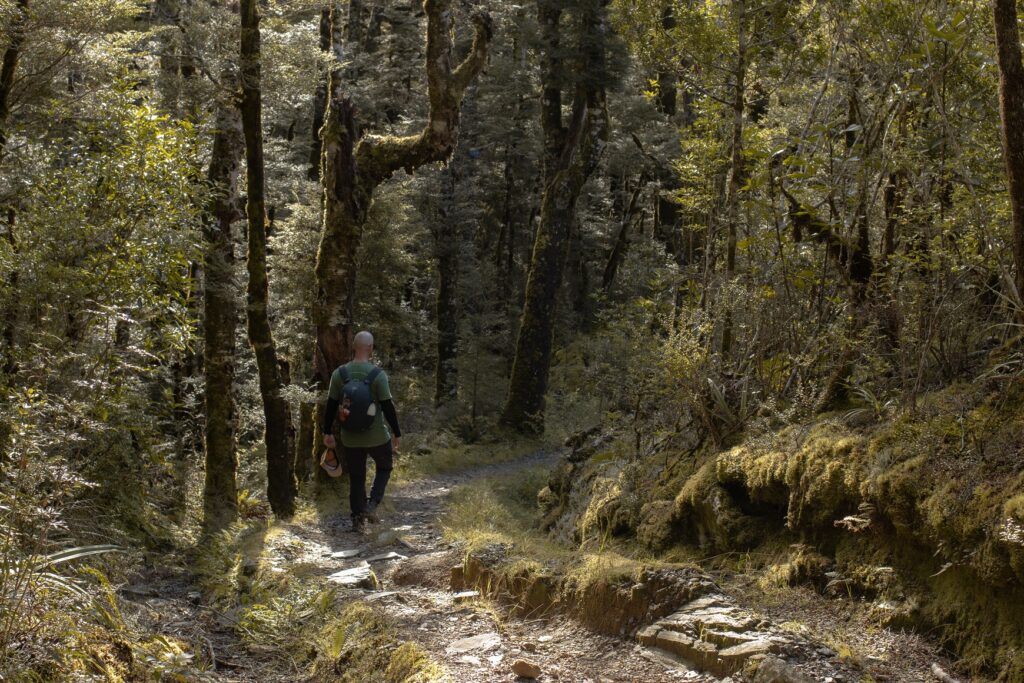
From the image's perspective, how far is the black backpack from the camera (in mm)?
9000

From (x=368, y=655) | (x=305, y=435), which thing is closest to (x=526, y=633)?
(x=368, y=655)

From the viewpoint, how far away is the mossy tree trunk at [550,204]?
19109mm

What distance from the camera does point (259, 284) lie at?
1077 cm

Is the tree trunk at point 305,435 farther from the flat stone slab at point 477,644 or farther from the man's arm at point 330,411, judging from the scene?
the flat stone slab at point 477,644

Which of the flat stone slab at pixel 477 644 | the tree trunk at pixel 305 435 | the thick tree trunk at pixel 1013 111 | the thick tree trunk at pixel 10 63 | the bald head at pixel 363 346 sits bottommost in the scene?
the tree trunk at pixel 305 435

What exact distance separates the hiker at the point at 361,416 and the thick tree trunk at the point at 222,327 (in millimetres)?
3127

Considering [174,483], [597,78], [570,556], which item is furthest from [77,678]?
[597,78]

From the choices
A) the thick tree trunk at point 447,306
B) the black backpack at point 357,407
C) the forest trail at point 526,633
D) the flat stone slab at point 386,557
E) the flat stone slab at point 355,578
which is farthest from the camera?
the thick tree trunk at point 447,306

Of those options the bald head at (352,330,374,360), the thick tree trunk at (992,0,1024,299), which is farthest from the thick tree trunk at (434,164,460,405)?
the thick tree trunk at (992,0,1024,299)

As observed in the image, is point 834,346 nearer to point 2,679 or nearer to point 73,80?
point 2,679

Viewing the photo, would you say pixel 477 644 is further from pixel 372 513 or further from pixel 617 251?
pixel 617 251

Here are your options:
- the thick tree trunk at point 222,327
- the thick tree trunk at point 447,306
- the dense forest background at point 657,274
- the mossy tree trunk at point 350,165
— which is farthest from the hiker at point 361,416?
the thick tree trunk at point 447,306

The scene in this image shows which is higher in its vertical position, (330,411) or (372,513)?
(330,411)

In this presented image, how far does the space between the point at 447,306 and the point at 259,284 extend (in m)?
14.9
